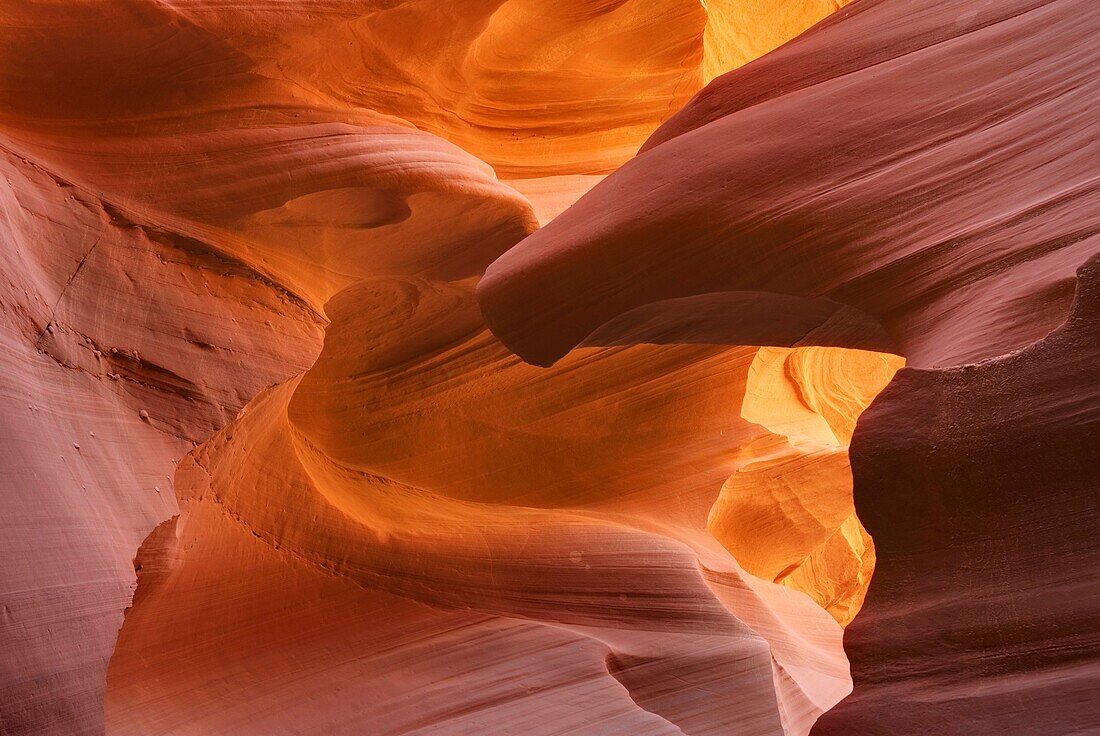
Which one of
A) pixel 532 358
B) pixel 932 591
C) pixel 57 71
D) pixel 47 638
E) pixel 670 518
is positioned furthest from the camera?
pixel 670 518

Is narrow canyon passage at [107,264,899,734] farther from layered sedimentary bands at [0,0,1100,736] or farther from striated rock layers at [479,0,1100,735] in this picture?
striated rock layers at [479,0,1100,735]

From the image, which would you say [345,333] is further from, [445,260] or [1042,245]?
[1042,245]

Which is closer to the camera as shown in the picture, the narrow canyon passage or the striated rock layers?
the striated rock layers

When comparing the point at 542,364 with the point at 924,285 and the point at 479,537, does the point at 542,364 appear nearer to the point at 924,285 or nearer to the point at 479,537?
the point at 479,537

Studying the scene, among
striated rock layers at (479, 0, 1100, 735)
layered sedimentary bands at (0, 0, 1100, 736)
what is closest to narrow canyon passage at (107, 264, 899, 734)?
layered sedimentary bands at (0, 0, 1100, 736)

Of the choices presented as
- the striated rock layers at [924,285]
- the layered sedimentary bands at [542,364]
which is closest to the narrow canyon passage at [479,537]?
the layered sedimentary bands at [542,364]

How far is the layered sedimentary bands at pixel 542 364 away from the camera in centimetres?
140

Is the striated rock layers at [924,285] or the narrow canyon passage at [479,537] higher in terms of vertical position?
the striated rock layers at [924,285]

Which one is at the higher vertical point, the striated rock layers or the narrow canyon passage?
the striated rock layers

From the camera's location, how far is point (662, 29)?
3.10 metres

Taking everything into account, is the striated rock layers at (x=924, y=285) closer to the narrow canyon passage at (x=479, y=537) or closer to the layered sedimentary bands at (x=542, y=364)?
the layered sedimentary bands at (x=542, y=364)

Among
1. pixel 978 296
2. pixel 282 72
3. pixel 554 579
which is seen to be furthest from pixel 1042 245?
pixel 282 72

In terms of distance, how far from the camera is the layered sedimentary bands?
4.59ft

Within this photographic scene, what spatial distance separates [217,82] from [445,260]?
76 centimetres
